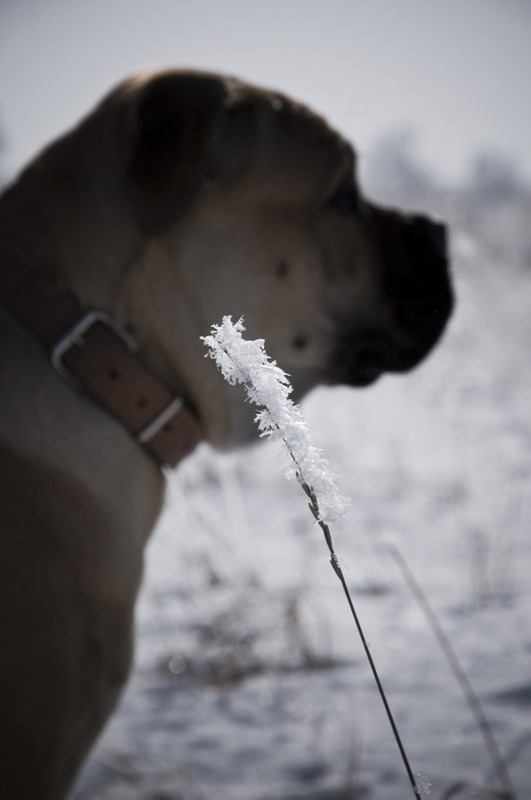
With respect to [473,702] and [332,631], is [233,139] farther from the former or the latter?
[332,631]

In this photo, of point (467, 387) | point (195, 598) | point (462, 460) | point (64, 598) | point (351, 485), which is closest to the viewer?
point (64, 598)

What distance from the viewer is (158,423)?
1.31 metres

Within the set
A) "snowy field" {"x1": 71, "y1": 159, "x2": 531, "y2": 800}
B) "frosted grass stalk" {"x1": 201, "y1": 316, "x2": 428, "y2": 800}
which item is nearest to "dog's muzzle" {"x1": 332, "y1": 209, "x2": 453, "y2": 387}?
"snowy field" {"x1": 71, "y1": 159, "x2": 531, "y2": 800}

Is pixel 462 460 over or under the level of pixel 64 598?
over

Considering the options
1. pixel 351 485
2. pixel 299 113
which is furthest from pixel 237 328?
pixel 351 485

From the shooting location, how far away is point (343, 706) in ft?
6.07

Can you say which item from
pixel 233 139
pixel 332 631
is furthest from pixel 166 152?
pixel 332 631

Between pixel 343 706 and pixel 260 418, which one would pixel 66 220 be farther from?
pixel 343 706

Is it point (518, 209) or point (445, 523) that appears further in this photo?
point (518, 209)

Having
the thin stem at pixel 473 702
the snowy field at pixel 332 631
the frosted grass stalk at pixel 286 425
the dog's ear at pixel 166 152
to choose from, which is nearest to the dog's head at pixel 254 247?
the dog's ear at pixel 166 152

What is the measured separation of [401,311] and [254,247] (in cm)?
41

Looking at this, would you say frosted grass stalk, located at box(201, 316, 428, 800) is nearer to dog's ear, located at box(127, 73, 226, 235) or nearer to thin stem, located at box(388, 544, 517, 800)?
thin stem, located at box(388, 544, 517, 800)

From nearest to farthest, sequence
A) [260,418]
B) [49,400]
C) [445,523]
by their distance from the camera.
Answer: [260,418] → [49,400] → [445,523]

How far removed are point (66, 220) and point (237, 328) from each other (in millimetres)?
914
